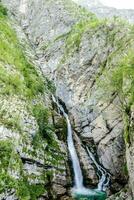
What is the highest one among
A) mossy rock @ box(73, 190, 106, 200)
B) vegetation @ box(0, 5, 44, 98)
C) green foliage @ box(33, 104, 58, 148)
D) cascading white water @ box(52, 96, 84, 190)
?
vegetation @ box(0, 5, 44, 98)

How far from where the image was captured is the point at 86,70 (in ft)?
176

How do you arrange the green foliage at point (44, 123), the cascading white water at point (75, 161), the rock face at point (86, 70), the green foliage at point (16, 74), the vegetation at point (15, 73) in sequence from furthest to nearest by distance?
the green foliage at point (16, 74) → the vegetation at point (15, 73) → the green foliage at point (44, 123) → the rock face at point (86, 70) → the cascading white water at point (75, 161)

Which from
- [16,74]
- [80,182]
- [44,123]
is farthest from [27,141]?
[16,74]

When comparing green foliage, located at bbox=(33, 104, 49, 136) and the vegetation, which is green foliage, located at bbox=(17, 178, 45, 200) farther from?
the vegetation

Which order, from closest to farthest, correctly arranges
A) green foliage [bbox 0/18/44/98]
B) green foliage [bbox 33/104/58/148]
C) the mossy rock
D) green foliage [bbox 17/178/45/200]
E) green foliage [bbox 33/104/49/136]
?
green foliage [bbox 17/178/45/200], the mossy rock, green foliage [bbox 33/104/58/148], green foliage [bbox 33/104/49/136], green foliage [bbox 0/18/44/98]

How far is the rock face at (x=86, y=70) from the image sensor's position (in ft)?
137

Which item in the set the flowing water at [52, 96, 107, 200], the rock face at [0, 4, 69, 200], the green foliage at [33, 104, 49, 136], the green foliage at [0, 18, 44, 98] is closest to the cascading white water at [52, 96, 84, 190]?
the flowing water at [52, 96, 107, 200]

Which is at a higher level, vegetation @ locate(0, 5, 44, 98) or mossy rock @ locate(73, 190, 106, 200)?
vegetation @ locate(0, 5, 44, 98)

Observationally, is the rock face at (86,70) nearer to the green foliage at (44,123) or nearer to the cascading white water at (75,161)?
the cascading white water at (75,161)

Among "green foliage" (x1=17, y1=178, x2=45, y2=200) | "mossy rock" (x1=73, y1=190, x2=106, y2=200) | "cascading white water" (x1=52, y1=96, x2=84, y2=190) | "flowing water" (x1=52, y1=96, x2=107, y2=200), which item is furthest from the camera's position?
"cascading white water" (x1=52, y1=96, x2=84, y2=190)

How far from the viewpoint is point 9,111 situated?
4188 centimetres

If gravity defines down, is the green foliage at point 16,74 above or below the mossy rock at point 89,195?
above

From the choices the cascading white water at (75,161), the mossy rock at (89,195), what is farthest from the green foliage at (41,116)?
the mossy rock at (89,195)

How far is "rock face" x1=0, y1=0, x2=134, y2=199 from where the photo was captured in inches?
1645
